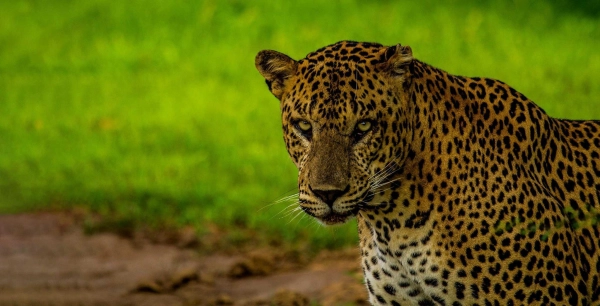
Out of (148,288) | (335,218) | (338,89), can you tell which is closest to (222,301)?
(148,288)

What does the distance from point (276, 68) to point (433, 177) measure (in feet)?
2.61

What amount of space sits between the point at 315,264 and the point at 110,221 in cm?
212

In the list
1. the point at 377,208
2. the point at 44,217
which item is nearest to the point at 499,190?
the point at 377,208

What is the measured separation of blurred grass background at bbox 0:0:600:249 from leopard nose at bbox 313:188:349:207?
4.66m

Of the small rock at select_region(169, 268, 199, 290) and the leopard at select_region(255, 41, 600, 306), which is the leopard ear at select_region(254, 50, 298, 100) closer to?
the leopard at select_region(255, 41, 600, 306)

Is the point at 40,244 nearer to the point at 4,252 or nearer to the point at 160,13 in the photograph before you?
the point at 4,252

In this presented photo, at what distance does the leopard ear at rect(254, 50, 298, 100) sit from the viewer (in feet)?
17.7

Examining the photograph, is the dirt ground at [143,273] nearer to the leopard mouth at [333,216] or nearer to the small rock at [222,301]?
the small rock at [222,301]

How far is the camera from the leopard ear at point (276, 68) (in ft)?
17.7

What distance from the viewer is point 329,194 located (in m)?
5.09

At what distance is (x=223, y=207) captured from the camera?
1114cm

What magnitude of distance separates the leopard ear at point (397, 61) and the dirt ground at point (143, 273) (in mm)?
3065

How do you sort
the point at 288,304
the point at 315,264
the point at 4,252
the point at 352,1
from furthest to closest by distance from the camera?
the point at 352,1 → the point at 4,252 → the point at 315,264 → the point at 288,304

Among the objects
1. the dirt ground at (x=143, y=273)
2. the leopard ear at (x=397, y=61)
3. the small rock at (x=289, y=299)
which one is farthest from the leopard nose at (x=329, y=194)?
the small rock at (x=289, y=299)
